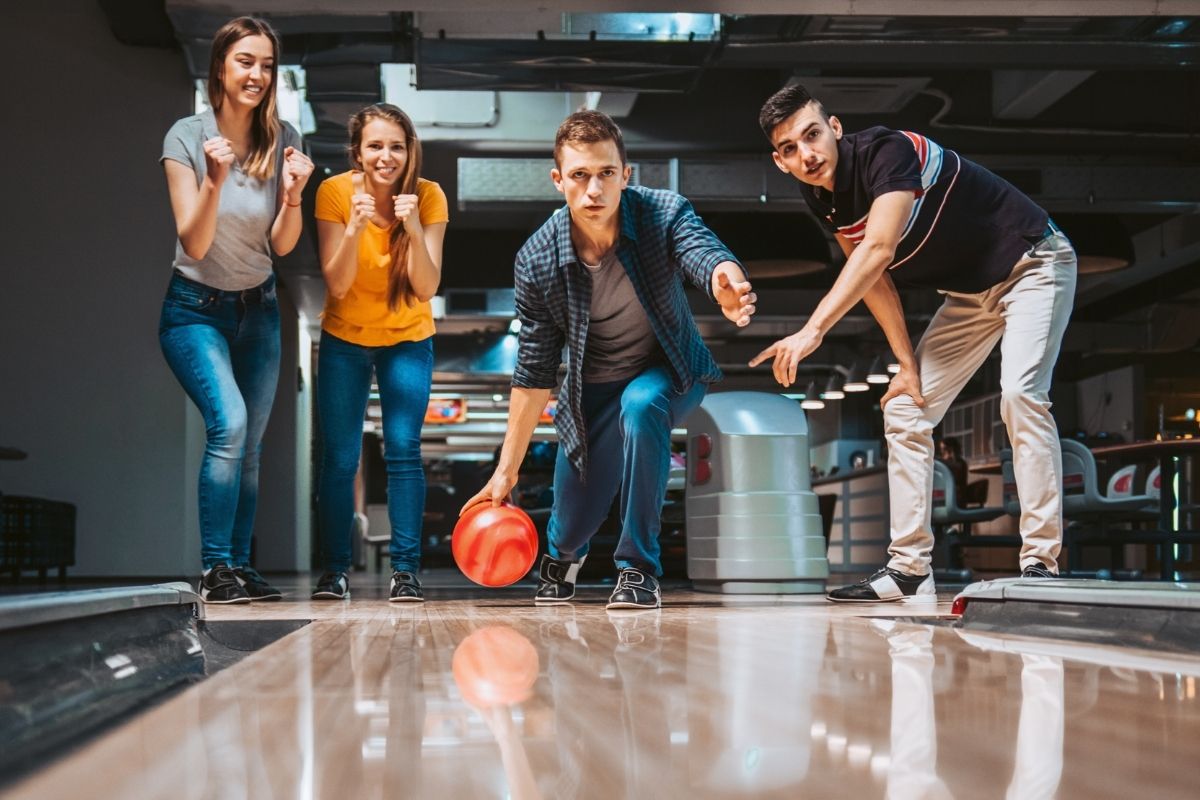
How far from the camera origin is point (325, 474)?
330cm

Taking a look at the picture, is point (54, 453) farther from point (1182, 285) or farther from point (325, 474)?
point (1182, 285)

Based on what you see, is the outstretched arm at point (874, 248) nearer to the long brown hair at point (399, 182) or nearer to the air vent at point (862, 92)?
the long brown hair at point (399, 182)

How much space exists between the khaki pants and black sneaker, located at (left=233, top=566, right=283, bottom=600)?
1.60 m

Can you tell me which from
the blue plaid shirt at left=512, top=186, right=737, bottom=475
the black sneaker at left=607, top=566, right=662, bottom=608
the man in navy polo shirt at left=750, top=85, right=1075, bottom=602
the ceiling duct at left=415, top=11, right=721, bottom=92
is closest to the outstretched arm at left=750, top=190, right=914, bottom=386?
the man in navy polo shirt at left=750, top=85, right=1075, bottom=602

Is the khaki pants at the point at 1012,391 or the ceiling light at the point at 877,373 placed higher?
the ceiling light at the point at 877,373

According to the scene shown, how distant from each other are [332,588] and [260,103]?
1258 mm

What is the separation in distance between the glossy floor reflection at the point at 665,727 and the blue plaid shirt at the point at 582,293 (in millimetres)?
1503

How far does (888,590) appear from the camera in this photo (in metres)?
3.06

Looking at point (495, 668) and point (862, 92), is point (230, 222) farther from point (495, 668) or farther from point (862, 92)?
point (862, 92)

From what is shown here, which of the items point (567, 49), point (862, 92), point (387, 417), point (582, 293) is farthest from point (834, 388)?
point (582, 293)

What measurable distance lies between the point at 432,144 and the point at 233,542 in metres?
5.42

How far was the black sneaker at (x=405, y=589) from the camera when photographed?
299 cm

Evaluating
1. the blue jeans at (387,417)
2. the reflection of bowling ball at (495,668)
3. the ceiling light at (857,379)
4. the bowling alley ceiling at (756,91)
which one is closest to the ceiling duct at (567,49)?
the bowling alley ceiling at (756,91)

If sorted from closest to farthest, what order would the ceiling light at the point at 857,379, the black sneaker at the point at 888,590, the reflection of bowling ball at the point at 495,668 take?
the reflection of bowling ball at the point at 495,668, the black sneaker at the point at 888,590, the ceiling light at the point at 857,379
